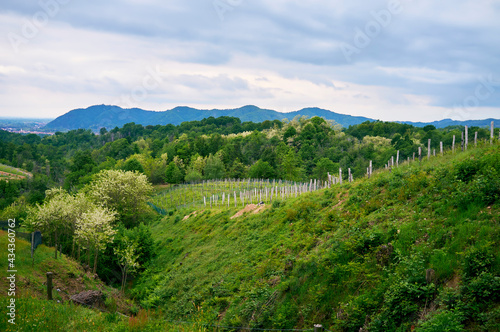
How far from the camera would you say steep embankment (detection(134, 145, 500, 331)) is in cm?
924

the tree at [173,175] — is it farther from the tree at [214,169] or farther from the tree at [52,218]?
the tree at [52,218]

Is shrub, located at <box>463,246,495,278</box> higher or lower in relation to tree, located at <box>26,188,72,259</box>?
higher

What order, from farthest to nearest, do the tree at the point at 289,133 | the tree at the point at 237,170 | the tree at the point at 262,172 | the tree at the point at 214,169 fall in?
the tree at the point at 289,133 < the tree at the point at 237,170 < the tree at the point at 214,169 < the tree at the point at 262,172

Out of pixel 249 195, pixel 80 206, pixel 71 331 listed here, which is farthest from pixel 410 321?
pixel 249 195

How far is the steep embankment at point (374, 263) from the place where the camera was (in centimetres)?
924

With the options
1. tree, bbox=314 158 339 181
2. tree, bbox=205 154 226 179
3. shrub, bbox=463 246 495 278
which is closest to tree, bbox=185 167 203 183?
tree, bbox=205 154 226 179

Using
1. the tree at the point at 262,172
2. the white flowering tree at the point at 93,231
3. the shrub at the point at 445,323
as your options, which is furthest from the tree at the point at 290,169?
the shrub at the point at 445,323

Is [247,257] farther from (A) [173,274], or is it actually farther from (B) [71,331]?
(B) [71,331]

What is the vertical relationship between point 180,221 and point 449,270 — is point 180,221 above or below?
below

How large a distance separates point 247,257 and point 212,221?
13489mm

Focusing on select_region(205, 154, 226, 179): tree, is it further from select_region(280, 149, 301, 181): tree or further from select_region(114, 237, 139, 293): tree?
select_region(114, 237, 139, 293): tree

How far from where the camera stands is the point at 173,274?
26656mm

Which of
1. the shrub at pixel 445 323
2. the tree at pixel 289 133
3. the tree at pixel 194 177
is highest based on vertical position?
the tree at pixel 289 133

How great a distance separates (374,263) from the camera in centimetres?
1230
